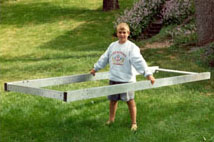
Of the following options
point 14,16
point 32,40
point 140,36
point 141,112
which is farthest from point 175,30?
point 14,16

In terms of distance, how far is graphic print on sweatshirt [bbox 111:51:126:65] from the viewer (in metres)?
6.08

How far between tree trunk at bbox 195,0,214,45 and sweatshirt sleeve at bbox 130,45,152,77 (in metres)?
8.20

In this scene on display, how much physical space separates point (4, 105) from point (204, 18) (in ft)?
26.6

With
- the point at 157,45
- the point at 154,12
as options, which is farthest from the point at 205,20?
the point at 154,12

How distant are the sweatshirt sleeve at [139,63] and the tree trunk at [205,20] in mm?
8203

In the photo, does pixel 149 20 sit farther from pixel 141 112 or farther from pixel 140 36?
pixel 141 112

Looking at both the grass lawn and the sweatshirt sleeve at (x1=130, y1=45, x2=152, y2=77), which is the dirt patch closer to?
the grass lawn

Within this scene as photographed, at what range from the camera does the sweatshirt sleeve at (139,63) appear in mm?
5934

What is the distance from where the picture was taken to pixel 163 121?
22.0 feet

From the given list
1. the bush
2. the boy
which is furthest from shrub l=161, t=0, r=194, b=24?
the boy

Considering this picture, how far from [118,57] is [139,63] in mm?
339

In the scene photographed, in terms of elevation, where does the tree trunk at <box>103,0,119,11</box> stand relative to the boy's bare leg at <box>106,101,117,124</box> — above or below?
above

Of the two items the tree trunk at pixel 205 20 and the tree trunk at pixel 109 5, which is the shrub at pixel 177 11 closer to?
the tree trunk at pixel 205 20

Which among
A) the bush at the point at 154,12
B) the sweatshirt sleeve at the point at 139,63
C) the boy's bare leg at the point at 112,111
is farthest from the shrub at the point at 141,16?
the sweatshirt sleeve at the point at 139,63
